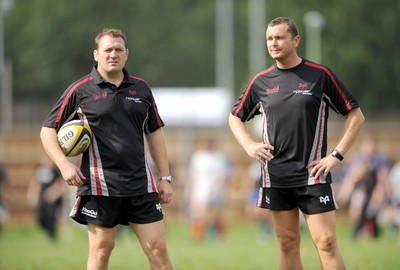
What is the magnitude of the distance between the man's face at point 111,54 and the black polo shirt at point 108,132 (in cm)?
14

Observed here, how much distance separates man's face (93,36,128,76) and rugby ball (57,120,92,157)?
1.71 ft

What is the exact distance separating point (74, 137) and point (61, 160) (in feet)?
0.76

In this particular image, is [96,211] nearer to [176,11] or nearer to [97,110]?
[97,110]

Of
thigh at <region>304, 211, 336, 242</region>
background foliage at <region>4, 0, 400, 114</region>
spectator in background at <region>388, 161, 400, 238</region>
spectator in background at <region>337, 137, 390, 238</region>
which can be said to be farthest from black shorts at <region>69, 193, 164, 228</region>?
background foliage at <region>4, 0, 400, 114</region>

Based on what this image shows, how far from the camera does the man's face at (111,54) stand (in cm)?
837

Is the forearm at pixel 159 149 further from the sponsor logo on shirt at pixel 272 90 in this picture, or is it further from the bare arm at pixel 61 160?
the sponsor logo on shirt at pixel 272 90

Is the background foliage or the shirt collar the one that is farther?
the background foliage

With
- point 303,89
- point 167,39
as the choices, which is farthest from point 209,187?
point 167,39

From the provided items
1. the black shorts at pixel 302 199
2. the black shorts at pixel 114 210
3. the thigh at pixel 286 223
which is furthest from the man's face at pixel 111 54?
the thigh at pixel 286 223

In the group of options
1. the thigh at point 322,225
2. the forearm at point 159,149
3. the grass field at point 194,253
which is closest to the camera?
the thigh at point 322,225

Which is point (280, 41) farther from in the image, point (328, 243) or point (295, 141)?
point (328, 243)

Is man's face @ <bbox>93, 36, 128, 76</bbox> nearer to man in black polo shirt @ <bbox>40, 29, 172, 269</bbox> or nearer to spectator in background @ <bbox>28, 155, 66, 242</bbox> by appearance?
man in black polo shirt @ <bbox>40, 29, 172, 269</bbox>

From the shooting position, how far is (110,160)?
330 inches

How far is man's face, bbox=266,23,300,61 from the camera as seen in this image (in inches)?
337
